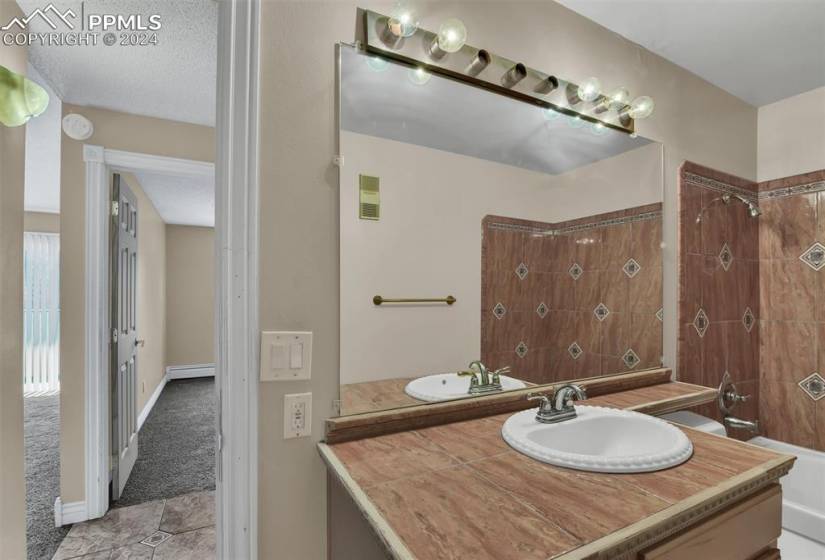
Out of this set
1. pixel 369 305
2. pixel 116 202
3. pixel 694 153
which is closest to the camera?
pixel 369 305

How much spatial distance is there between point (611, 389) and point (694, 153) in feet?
4.53

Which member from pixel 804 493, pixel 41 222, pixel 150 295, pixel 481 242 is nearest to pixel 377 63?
pixel 481 242

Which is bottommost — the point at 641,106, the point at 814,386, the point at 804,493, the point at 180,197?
the point at 804,493

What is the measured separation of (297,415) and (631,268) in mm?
1614

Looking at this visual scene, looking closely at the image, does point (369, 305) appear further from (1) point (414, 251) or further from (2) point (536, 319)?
(2) point (536, 319)

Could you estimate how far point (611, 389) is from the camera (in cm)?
165

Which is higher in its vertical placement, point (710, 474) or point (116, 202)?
point (116, 202)

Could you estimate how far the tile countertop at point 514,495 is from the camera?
65 cm

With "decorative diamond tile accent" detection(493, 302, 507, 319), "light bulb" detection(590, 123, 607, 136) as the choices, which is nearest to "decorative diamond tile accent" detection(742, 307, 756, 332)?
"light bulb" detection(590, 123, 607, 136)

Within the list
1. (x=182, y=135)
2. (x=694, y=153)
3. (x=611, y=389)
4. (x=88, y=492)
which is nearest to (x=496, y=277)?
(x=611, y=389)

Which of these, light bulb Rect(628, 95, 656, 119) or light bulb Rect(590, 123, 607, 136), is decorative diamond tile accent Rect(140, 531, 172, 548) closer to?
light bulb Rect(590, 123, 607, 136)

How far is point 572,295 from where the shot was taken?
5.47ft

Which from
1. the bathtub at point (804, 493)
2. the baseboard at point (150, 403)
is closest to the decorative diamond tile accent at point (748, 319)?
the bathtub at point (804, 493)

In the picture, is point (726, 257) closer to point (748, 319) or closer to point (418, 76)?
point (748, 319)
